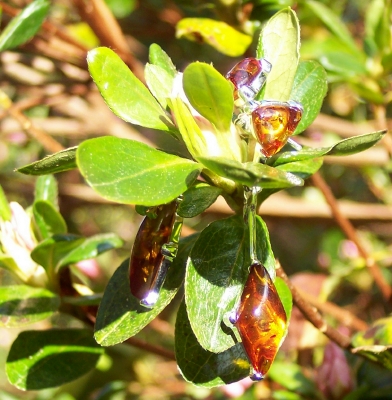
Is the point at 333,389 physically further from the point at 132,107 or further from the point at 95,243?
the point at 132,107

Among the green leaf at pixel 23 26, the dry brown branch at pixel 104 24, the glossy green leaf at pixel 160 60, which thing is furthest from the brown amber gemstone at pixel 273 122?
the dry brown branch at pixel 104 24

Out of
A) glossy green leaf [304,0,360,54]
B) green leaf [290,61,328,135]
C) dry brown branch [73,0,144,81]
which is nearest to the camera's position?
green leaf [290,61,328,135]

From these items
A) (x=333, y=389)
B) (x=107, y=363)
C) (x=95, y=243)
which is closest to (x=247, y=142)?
(x=95, y=243)

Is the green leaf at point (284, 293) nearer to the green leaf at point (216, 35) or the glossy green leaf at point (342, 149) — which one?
the glossy green leaf at point (342, 149)

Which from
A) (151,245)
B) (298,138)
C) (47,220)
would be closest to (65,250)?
(47,220)

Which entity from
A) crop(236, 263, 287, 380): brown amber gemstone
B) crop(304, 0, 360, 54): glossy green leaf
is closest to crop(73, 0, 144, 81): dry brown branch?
crop(304, 0, 360, 54): glossy green leaf

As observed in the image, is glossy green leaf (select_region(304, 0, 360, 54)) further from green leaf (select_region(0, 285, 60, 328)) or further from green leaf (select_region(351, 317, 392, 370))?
green leaf (select_region(0, 285, 60, 328))
